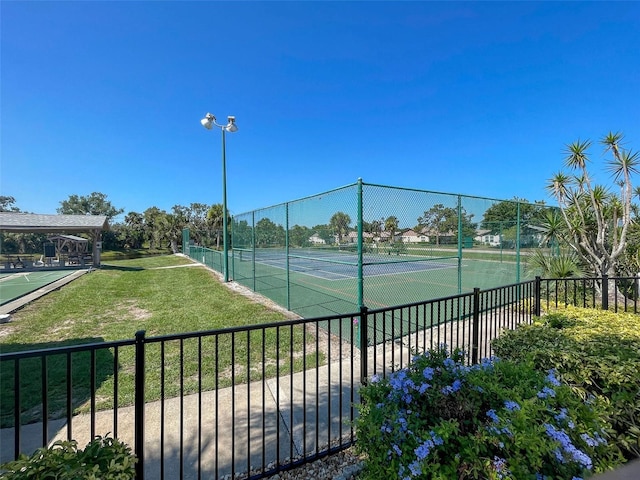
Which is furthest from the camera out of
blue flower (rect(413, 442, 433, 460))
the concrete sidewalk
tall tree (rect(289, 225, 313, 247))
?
tall tree (rect(289, 225, 313, 247))

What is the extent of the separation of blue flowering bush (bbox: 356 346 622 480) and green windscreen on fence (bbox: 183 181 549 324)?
8.02ft

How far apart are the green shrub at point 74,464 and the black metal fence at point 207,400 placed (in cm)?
18

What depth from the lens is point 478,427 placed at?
55.5 inches

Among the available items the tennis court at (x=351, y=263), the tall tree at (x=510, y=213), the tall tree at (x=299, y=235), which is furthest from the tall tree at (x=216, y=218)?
the tall tree at (x=510, y=213)

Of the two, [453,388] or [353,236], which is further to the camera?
[353,236]

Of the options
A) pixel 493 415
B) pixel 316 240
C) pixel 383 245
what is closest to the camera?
pixel 493 415

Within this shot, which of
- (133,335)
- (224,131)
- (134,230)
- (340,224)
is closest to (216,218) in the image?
(134,230)

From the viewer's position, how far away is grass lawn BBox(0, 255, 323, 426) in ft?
10.3

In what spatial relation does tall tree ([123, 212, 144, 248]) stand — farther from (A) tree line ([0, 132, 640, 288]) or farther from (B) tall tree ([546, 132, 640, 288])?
(B) tall tree ([546, 132, 640, 288])

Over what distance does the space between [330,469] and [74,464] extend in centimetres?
158

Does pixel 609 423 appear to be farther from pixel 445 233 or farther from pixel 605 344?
pixel 445 233

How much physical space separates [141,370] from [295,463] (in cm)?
130

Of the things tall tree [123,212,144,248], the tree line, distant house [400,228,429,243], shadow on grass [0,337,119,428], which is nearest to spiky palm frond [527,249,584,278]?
the tree line

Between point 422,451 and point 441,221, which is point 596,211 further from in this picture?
point 422,451
